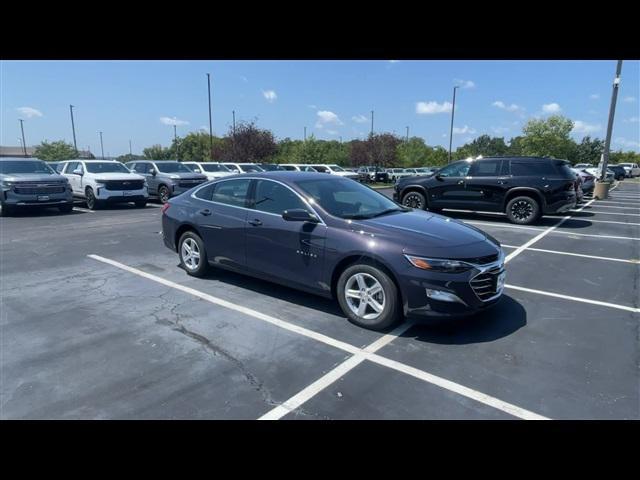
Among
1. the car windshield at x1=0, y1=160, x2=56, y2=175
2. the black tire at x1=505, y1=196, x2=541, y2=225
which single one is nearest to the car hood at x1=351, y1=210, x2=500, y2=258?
the black tire at x1=505, y1=196, x2=541, y2=225

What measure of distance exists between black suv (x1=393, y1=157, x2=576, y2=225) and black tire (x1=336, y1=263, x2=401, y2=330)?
866cm

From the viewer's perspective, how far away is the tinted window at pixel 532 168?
35.8 ft

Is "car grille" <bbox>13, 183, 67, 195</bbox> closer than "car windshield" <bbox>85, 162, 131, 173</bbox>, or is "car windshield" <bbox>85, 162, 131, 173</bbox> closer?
"car grille" <bbox>13, 183, 67, 195</bbox>

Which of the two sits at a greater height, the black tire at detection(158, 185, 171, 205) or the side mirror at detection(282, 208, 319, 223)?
the side mirror at detection(282, 208, 319, 223)

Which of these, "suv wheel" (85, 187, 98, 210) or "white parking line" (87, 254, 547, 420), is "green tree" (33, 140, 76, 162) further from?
"white parking line" (87, 254, 547, 420)

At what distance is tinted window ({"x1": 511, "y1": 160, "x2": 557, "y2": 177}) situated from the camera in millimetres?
10906

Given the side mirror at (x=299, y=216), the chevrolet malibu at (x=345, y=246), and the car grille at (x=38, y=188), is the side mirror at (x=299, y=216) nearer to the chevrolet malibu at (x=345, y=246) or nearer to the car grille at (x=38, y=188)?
the chevrolet malibu at (x=345, y=246)

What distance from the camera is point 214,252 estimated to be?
548 cm

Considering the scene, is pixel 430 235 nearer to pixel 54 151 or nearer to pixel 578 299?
pixel 578 299
